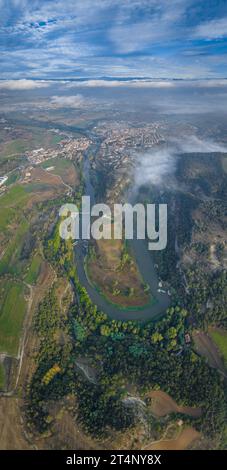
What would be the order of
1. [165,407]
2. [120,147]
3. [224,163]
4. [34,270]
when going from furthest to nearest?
[120,147] → [224,163] → [34,270] → [165,407]

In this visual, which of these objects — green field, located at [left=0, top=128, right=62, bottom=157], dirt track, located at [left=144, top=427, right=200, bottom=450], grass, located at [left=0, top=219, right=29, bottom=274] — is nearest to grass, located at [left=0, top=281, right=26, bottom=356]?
Answer: grass, located at [left=0, top=219, right=29, bottom=274]

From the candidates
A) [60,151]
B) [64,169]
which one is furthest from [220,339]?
[60,151]

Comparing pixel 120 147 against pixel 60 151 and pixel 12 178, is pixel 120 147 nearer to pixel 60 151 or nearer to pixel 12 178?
pixel 60 151

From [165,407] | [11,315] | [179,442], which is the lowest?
[179,442]

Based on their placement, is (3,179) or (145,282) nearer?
(145,282)

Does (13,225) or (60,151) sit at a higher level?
(60,151)
